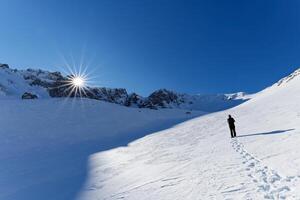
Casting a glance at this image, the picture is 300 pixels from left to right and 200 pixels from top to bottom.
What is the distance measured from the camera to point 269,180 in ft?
32.2

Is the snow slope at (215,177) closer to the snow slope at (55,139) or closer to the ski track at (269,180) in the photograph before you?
the ski track at (269,180)

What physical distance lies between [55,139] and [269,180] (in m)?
30.7

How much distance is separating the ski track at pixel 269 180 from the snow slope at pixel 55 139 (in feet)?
25.5

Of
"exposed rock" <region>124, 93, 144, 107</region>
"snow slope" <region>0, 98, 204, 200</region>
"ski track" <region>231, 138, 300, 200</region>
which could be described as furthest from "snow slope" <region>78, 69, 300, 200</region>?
"exposed rock" <region>124, 93, 144, 107</region>

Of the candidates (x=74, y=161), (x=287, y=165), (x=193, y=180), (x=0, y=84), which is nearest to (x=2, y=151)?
(x=74, y=161)

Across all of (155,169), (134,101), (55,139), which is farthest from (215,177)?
(134,101)

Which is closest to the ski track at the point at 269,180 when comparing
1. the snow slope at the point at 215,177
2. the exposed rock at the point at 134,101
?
the snow slope at the point at 215,177

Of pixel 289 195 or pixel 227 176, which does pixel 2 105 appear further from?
pixel 289 195

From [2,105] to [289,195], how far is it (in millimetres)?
45217

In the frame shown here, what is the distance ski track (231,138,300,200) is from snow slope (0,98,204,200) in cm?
778

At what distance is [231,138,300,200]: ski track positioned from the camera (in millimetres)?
8367

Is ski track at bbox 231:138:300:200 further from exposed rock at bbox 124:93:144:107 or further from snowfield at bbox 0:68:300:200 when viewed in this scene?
exposed rock at bbox 124:93:144:107

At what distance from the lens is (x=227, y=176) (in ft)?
37.3

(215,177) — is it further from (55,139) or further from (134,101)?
(134,101)
